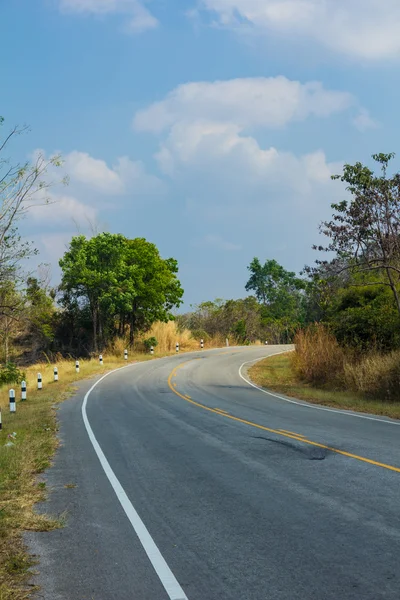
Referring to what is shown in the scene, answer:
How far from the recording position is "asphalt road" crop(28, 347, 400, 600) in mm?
4707

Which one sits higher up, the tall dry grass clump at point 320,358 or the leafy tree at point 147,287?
the leafy tree at point 147,287

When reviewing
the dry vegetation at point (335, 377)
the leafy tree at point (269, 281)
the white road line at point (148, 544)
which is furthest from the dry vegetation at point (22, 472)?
the leafy tree at point (269, 281)

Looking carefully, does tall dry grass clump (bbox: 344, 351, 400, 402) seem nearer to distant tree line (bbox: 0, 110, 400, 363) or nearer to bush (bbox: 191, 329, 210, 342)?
distant tree line (bbox: 0, 110, 400, 363)

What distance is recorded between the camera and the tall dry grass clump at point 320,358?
2556cm

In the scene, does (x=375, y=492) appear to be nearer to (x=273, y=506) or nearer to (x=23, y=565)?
(x=273, y=506)

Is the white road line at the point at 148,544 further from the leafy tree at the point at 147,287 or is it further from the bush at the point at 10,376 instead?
the leafy tree at the point at 147,287

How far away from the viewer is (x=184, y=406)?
18969mm

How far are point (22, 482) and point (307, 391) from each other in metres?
16.6

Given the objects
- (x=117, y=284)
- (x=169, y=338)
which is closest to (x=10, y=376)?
(x=117, y=284)

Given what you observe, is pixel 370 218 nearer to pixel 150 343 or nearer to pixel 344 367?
pixel 344 367

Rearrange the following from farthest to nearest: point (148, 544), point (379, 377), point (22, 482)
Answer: point (379, 377)
point (22, 482)
point (148, 544)

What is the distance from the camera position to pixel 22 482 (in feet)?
28.4

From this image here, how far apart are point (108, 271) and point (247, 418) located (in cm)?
3224

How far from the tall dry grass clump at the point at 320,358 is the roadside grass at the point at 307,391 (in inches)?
18.7
